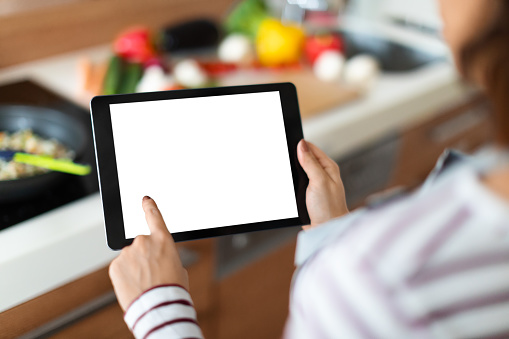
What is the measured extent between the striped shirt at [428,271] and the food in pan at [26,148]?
1.92 feet

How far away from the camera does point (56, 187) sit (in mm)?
776

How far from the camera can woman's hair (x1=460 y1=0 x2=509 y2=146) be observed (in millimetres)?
405

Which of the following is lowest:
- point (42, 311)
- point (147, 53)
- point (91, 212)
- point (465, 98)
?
point (42, 311)

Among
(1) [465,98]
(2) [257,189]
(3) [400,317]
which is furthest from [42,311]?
(1) [465,98]

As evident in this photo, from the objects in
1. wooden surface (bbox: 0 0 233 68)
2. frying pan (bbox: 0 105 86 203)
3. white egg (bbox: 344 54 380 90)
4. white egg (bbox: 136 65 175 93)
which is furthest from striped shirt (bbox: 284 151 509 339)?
wooden surface (bbox: 0 0 233 68)

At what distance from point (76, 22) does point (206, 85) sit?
16.3 inches

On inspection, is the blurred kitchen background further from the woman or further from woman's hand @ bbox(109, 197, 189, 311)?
the woman

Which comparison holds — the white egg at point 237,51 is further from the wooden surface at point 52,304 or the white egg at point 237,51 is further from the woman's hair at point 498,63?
the woman's hair at point 498,63

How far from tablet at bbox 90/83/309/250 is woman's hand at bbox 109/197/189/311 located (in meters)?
0.04

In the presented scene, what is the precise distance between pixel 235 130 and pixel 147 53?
0.64m

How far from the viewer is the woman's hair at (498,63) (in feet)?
1.33

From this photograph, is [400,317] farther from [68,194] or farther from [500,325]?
[68,194]

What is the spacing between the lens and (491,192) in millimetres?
347

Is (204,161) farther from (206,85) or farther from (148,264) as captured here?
(206,85)
